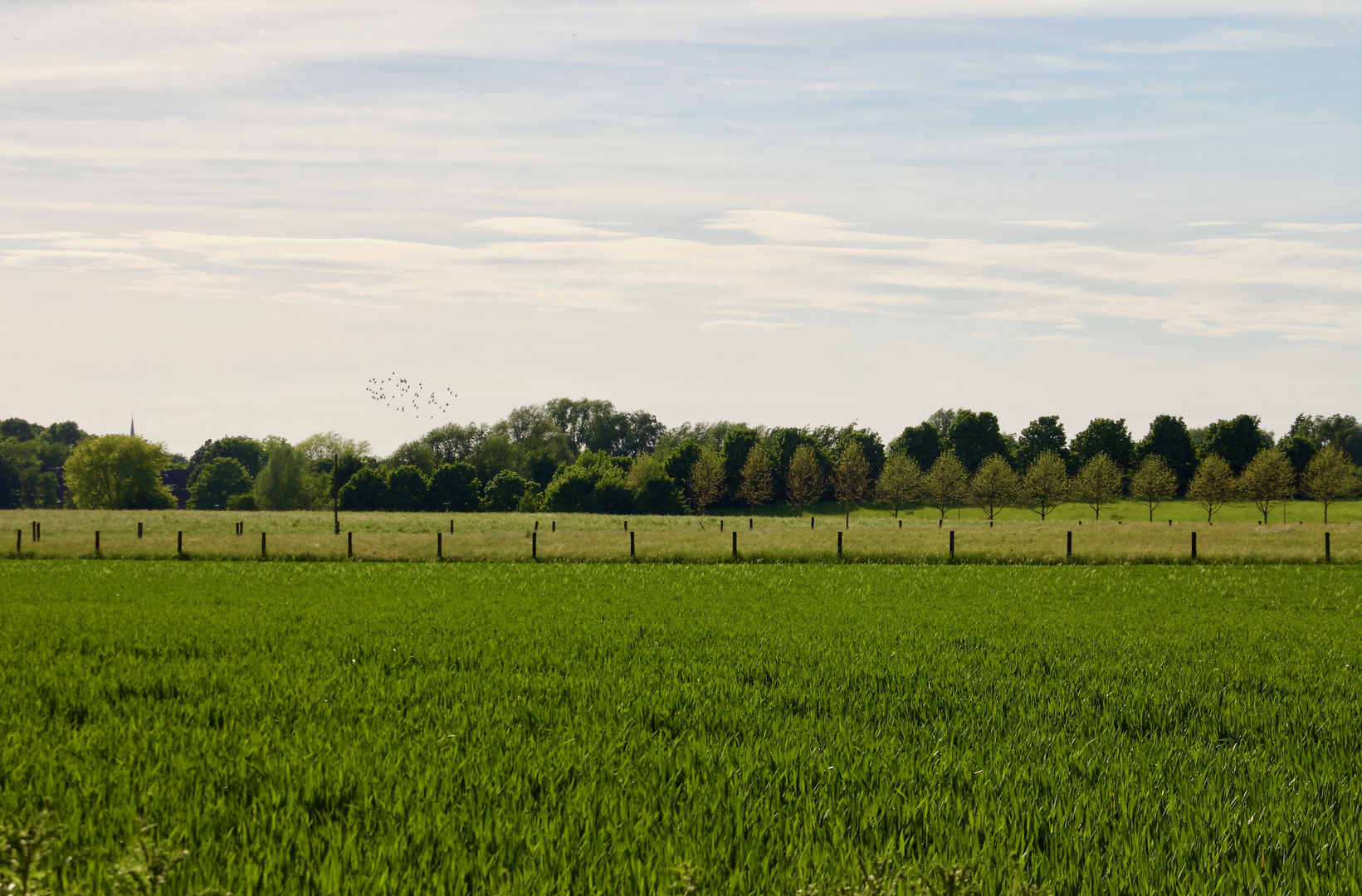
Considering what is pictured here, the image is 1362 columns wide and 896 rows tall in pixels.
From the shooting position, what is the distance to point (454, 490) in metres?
121

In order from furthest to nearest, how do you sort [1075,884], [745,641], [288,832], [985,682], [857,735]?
1. [745,641]
2. [985,682]
3. [857,735]
4. [288,832]
5. [1075,884]

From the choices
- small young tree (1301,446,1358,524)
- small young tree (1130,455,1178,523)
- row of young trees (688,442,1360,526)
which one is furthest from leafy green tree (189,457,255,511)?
small young tree (1301,446,1358,524)

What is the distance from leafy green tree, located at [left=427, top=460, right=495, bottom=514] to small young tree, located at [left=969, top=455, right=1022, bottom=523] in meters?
63.3

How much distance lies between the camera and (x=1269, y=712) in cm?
1036

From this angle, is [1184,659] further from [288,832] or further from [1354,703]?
[288,832]

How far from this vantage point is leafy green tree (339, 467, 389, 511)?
119 meters

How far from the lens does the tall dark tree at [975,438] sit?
126625 mm

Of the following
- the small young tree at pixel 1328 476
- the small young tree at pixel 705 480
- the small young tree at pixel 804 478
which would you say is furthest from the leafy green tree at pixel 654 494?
the small young tree at pixel 1328 476

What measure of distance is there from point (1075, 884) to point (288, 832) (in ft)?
16.8

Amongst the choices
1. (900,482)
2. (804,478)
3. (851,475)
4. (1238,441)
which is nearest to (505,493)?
(804,478)

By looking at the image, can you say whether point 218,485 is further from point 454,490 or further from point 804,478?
point 804,478

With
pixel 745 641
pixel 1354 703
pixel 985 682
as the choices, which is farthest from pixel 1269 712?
pixel 745 641

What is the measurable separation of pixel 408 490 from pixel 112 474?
133 feet

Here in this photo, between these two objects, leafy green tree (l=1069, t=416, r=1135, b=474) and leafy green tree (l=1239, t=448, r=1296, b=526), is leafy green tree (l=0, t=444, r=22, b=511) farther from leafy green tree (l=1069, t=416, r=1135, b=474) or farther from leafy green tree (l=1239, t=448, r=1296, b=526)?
leafy green tree (l=1239, t=448, r=1296, b=526)
